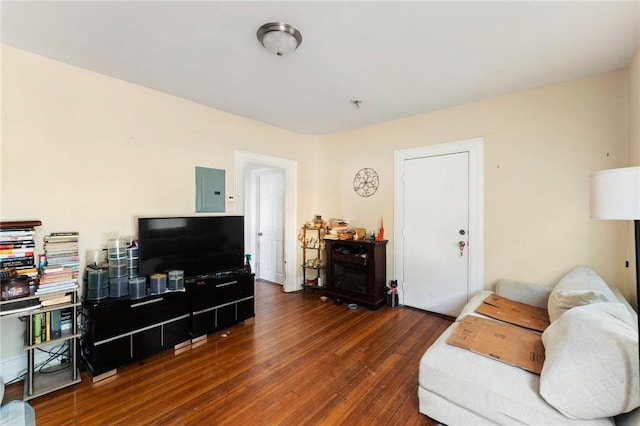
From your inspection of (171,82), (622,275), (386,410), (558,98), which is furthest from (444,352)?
(171,82)

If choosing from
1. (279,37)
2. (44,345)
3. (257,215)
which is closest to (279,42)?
(279,37)

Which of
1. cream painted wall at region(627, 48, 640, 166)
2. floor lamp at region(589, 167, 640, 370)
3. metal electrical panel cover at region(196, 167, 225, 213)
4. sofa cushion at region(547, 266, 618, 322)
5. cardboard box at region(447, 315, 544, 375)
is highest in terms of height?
cream painted wall at region(627, 48, 640, 166)

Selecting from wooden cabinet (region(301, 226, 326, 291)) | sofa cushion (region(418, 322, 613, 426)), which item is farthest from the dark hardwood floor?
wooden cabinet (region(301, 226, 326, 291))

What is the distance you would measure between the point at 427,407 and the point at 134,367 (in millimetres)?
2364

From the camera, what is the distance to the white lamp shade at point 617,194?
42.3 inches

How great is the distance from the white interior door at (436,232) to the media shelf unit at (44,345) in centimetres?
349

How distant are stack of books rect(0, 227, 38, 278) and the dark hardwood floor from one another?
0.91 metres

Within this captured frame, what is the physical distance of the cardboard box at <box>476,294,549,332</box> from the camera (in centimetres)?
222

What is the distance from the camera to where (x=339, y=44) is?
2.04 meters

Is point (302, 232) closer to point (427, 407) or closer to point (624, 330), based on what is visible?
point (427, 407)

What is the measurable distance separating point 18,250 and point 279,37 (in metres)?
→ 2.47

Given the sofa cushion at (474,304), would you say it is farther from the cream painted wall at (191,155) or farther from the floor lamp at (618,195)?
the floor lamp at (618,195)

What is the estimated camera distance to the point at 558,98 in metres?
2.71

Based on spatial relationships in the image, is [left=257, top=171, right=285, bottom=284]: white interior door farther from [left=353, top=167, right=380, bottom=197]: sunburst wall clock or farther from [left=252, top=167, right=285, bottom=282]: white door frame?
[left=353, top=167, right=380, bottom=197]: sunburst wall clock
